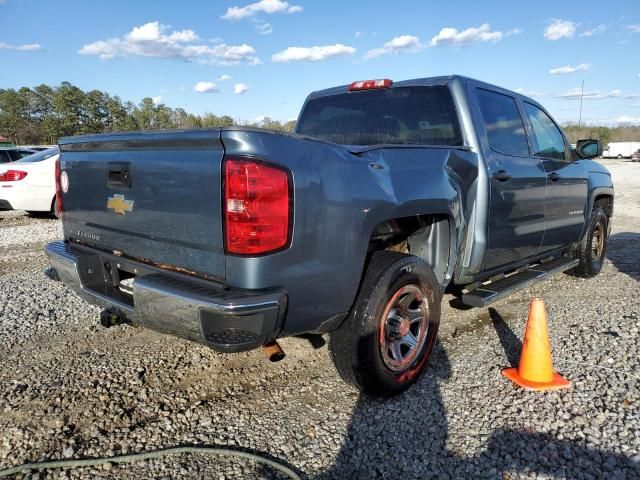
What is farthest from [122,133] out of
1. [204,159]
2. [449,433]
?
[449,433]

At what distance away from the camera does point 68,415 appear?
2.74 meters

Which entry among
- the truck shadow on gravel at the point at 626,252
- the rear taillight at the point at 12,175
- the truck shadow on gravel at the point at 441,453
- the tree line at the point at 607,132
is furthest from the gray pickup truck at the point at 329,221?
the tree line at the point at 607,132

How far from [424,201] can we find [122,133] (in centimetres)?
183

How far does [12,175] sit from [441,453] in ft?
→ 34.5

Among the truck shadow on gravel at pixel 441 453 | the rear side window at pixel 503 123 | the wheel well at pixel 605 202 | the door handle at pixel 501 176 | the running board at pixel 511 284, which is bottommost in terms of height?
the truck shadow on gravel at pixel 441 453

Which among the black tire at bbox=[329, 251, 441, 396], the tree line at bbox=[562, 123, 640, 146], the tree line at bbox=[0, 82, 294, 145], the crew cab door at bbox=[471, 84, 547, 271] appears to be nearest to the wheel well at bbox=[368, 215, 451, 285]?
the black tire at bbox=[329, 251, 441, 396]

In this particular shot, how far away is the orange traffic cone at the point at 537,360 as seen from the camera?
10.1 feet

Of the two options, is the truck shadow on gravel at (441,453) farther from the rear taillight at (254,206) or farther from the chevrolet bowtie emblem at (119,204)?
the chevrolet bowtie emblem at (119,204)

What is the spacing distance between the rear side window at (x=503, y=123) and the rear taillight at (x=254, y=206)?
2.18 m

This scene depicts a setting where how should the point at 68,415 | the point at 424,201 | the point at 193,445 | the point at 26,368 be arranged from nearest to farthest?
the point at 193,445, the point at 68,415, the point at 424,201, the point at 26,368

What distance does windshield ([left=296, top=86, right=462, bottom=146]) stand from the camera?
365 cm

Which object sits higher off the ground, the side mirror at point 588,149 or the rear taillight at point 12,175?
the side mirror at point 588,149

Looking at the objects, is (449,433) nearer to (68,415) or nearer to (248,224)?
(248,224)

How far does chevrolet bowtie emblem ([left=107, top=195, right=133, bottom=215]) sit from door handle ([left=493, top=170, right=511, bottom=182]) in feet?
8.29
